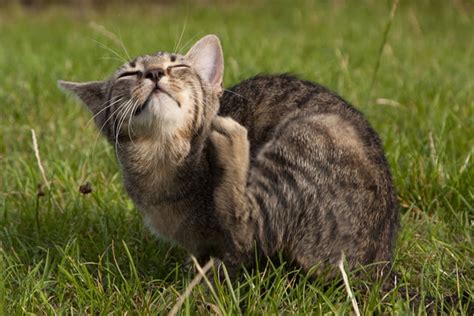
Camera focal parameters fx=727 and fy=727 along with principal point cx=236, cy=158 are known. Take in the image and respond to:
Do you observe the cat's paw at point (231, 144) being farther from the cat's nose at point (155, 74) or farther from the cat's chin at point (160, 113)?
the cat's nose at point (155, 74)

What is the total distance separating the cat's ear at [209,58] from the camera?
11.9ft

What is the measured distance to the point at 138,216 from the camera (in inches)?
153

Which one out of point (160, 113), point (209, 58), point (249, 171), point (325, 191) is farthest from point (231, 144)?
point (209, 58)

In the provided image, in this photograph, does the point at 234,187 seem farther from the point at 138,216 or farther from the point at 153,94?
the point at 138,216

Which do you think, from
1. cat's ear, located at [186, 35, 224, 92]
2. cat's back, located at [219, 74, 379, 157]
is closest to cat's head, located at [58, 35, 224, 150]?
cat's ear, located at [186, 35, 224, 92]

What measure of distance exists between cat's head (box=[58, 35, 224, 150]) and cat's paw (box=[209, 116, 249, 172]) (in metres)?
0.20

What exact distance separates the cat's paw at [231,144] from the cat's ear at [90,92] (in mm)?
768

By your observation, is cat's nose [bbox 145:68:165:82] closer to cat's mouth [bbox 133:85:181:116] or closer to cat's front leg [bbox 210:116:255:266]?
cat's mouth [bbox 133:85:181:116]

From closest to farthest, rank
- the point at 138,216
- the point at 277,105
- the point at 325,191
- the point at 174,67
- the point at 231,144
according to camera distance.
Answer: the point at 325,191, the point at 231,144, the point at 174,67, the point at 277,105, the point at 138,216

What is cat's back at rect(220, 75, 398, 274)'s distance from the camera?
2.97 m

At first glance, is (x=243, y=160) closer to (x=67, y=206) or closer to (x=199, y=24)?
(x=67, y=206)

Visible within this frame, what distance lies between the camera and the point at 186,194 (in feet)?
10.6

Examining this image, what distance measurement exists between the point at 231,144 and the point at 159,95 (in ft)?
1.24

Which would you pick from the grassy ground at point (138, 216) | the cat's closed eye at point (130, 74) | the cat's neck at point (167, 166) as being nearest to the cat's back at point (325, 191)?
the grassy ground at point (138, 216)
